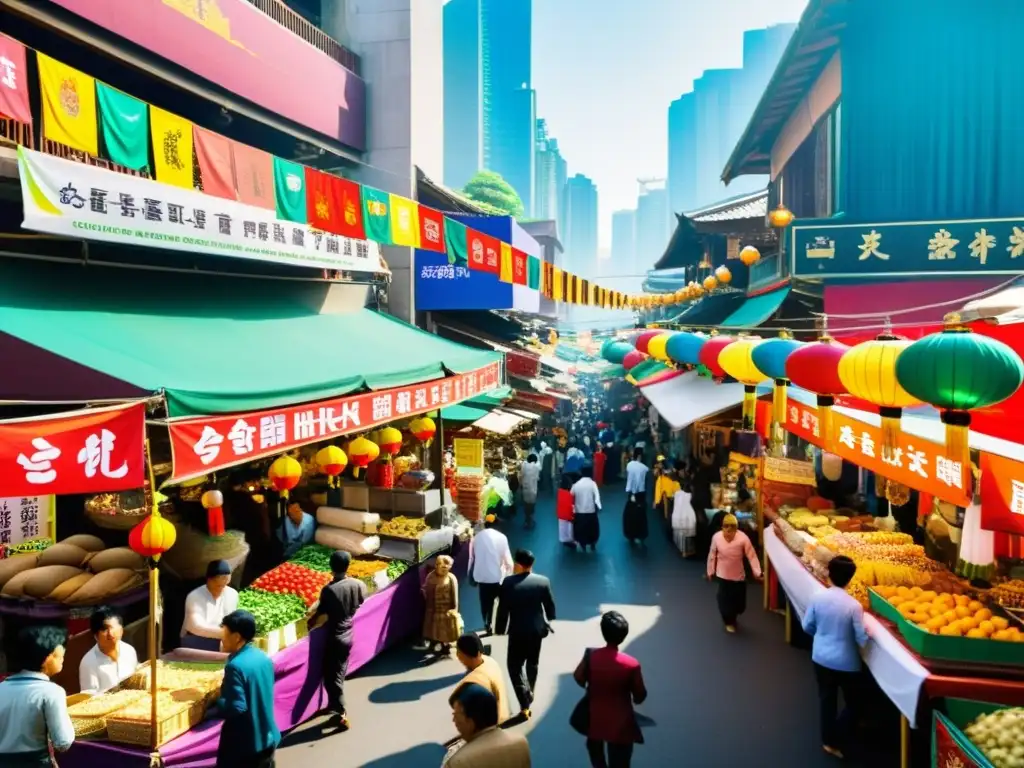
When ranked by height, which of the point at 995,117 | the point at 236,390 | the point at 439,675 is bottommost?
the point at 439,675

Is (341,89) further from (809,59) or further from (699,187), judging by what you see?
(699,187)

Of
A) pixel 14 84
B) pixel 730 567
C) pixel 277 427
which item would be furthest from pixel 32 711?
pixel 730 567

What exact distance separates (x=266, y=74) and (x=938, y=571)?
1348 cm

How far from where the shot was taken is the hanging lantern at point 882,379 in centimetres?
490

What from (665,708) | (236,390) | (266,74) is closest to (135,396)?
(236,390)

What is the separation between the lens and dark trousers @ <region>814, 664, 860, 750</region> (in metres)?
6.18

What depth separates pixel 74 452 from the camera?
4.37 meters

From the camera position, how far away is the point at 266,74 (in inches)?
522

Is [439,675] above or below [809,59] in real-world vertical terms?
below

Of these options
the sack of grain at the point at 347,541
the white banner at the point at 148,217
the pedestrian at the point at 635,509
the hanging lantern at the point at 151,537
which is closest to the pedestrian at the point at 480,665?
the hanging lantern at the point at 151,537

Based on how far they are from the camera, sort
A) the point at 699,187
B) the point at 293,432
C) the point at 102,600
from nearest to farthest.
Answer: the point at 293,432 → the point at 102,600 → the point at 699,187

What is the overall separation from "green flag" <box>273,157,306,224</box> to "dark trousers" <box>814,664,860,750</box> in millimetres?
6701

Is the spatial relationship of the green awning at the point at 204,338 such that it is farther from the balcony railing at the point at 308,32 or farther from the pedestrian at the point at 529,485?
the balcony railing at the point at 308,32

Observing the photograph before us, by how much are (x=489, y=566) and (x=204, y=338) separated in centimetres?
446
